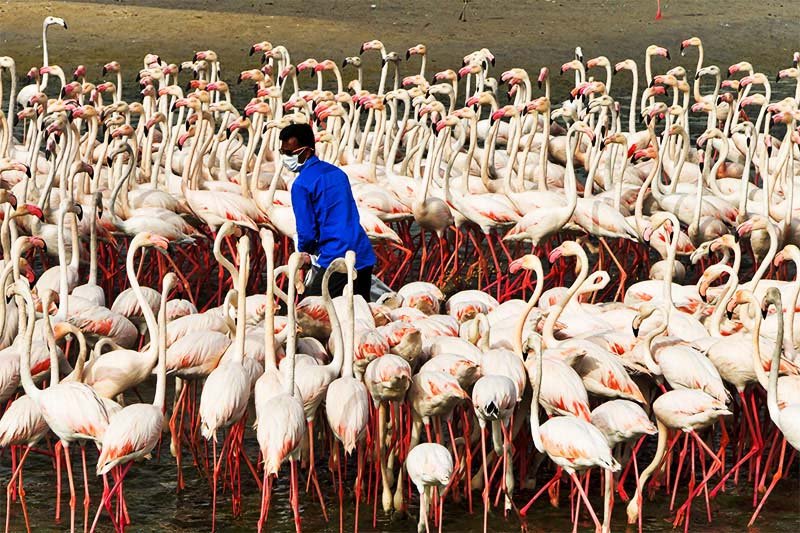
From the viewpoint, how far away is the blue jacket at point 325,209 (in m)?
8.55

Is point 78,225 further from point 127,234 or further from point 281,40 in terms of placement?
point 281,40

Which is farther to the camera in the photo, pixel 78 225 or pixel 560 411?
pixel 78 225

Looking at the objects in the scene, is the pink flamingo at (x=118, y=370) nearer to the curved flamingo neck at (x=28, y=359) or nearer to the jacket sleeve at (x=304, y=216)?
the curved flamingo neck at (x=28, y=359)

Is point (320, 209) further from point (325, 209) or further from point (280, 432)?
point (280, 432)

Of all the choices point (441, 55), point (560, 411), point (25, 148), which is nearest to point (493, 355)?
point (560, 411)

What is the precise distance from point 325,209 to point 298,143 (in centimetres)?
45

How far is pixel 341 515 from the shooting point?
6.63m

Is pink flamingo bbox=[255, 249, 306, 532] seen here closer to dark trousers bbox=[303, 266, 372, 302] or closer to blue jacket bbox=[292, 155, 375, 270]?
dark trousers bbox=[303, 266, 372, 302]

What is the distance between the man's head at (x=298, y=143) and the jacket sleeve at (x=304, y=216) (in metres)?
0.19

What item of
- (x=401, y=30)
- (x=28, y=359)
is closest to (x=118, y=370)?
(x=28, y=359)

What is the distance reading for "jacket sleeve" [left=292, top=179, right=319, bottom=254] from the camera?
8586mm

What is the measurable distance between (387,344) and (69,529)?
1878 millimetres

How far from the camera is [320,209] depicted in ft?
28.3

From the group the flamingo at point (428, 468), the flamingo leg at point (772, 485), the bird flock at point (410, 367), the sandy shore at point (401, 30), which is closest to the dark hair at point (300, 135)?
the bird flock at point (410, 367)
